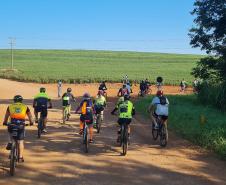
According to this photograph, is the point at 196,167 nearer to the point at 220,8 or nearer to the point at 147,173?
the point at 147,173

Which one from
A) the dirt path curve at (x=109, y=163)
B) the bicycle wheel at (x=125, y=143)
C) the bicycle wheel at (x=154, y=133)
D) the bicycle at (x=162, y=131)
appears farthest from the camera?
the bicycle wheel at (x=154, y=133)

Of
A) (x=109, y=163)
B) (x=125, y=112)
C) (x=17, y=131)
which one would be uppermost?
(x=125, y=112)

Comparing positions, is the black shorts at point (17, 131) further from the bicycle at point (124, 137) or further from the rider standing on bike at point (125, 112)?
the rider standing on bike at point (125, 112)

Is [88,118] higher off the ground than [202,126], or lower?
higher

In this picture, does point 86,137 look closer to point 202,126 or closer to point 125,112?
point 125,112

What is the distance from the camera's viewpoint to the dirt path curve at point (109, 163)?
10.9 m

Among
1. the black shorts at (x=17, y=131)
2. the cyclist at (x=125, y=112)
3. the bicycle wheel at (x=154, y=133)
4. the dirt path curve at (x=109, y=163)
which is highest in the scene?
the cyclist at (x=125, y=112)

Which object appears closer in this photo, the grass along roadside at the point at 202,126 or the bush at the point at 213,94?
the grass along roadside at the point at 202,126

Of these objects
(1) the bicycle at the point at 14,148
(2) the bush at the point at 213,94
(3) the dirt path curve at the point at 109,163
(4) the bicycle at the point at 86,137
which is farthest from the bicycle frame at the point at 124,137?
(2) the bush at the point at 213,94

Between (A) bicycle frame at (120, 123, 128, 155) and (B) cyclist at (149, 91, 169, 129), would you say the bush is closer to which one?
(B) cyclist at (149, 91, 169, 129)

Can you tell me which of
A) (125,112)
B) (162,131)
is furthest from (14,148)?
(162,131)

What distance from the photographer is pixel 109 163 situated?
1251cm

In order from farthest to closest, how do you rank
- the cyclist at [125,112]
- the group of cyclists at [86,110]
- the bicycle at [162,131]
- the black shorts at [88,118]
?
1. the bicycle at [162,131]
2. the black shorts at [88,118]
3. the cyclist at [125,112]
4. the group of cyclists at [86,110]

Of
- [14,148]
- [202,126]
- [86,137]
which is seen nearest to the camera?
[14,148]
